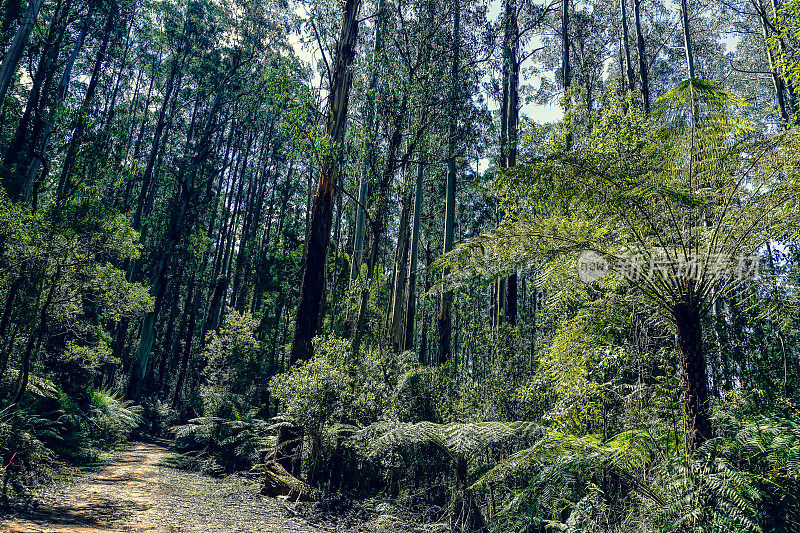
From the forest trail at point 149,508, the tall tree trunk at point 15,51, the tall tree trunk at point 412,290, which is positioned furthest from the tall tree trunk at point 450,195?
the tall tree trunk at point 15,51

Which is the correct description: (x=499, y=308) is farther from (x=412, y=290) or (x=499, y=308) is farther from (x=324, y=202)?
(x=324, y=202)

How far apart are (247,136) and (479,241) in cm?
2498

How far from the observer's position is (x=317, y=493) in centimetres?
661

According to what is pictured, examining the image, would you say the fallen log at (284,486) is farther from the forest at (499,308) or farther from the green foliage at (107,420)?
the green foliage at (107,420)

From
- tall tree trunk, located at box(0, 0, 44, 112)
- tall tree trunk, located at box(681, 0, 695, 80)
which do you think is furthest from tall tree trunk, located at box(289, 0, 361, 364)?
tall tree trunk, located at box(681, 0, 695, 80)

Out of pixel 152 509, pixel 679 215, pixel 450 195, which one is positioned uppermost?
pixel 450 195

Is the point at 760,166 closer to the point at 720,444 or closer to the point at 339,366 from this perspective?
the point at 720,444

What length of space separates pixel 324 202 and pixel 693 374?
667 cm

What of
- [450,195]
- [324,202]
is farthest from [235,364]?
[450,195]

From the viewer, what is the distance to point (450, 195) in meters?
13.6

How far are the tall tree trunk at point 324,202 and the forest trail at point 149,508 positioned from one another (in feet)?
8.10

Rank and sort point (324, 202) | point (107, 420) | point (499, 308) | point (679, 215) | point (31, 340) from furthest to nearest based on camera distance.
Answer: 1. point (499, 308)
2. point (107, 420)
3. point (324, 202)
4. point (31, 340)
5. point (679, 215)

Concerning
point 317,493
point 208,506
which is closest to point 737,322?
point 317,493

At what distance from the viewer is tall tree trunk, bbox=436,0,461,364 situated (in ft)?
38.4
